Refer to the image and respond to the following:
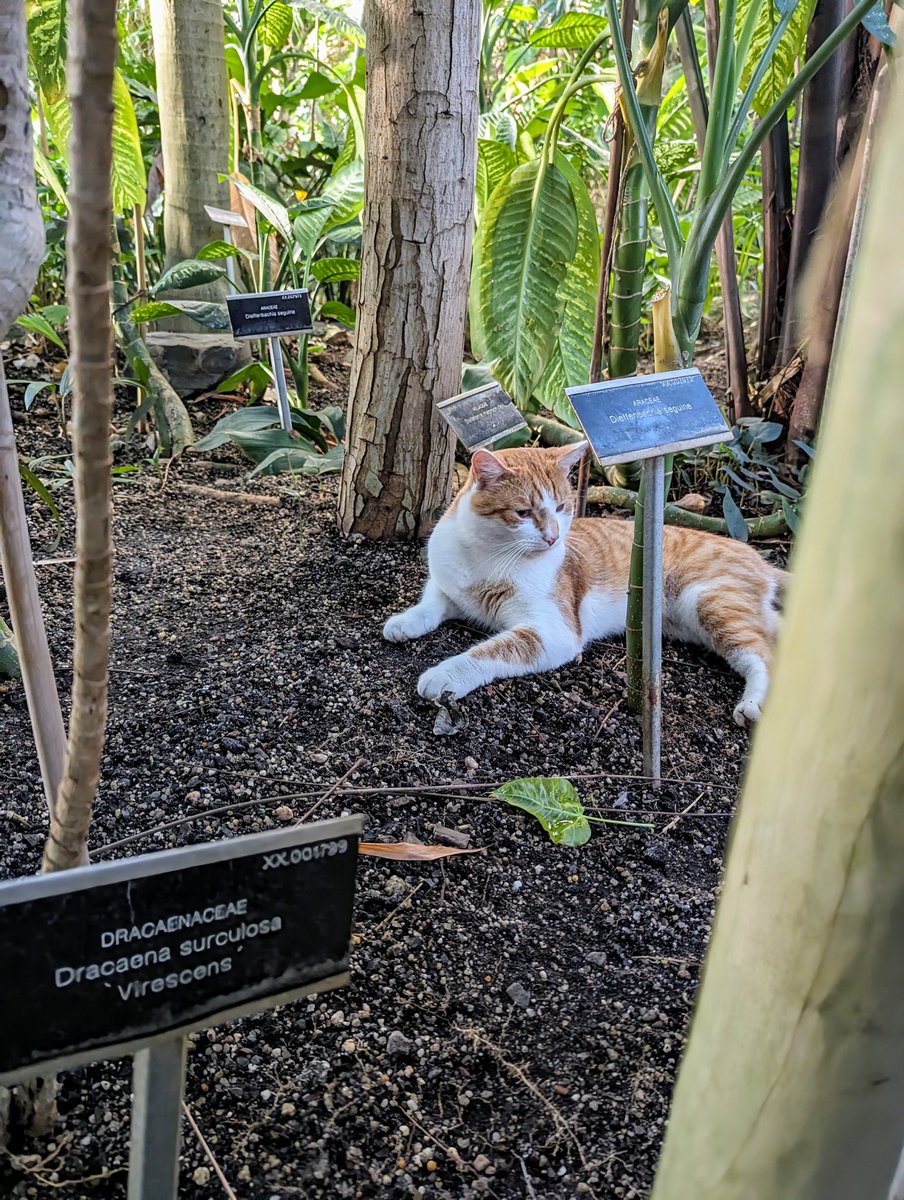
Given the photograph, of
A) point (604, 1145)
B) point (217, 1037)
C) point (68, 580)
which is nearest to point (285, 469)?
point (68, 580)

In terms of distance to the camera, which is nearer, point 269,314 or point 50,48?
point 269,314

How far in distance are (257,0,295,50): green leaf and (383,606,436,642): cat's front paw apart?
2862 millimetres

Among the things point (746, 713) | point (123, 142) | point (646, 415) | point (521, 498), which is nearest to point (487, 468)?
point (521, 498)

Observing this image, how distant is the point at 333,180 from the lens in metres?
3.14

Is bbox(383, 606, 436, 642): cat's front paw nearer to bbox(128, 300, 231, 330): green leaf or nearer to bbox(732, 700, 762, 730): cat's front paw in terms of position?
bbox(732, 700, 762, 730): cat's front paw

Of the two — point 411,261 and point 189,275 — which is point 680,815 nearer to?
point 411,261

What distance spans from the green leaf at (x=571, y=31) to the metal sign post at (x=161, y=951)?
3.67m

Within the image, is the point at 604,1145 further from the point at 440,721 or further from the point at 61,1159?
the point at 440,721

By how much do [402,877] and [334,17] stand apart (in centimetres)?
366

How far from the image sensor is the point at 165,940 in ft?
2.21

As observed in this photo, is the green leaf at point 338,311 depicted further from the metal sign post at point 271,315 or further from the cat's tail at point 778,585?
the cat's tail at point 778,585

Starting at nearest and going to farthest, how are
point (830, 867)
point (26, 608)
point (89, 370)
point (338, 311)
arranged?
point (830, 867), point (89, 370), point (26, 608), point (338, 311)

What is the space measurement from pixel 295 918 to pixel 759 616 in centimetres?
169

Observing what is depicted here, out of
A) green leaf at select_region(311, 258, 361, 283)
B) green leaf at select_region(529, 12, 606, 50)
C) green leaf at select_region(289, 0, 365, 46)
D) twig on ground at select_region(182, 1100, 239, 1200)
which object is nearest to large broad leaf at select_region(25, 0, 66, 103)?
green leaf at select_region(311, 258, 361, 283)
